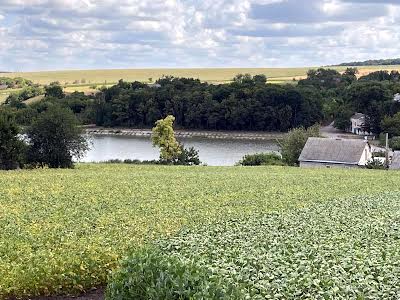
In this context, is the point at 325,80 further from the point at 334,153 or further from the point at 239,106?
the point at 334,153

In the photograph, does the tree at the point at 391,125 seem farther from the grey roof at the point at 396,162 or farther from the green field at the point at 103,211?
the green field at the point at 103,211

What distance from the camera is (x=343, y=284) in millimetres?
10164

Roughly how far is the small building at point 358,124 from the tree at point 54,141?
71006mm

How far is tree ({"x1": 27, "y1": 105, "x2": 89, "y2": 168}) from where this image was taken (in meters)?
49.9

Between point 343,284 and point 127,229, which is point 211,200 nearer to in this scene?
point 127,229

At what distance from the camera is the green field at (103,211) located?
1378 cm

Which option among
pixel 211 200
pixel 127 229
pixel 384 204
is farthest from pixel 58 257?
pixel 384 204

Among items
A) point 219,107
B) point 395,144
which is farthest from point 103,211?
point 219,107

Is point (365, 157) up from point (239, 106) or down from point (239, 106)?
down

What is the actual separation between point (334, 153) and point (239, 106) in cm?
6496

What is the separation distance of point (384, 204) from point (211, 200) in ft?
20.3

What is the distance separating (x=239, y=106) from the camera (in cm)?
12681

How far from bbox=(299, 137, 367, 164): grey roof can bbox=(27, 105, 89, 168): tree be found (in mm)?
23742

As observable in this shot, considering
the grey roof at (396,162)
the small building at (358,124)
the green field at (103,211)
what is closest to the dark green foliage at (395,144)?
the grey roof at (396,162)
